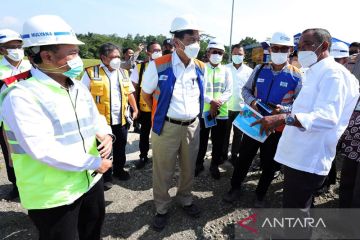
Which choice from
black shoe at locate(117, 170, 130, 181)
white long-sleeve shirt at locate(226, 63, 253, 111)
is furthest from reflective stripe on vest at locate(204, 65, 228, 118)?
black shoe at locate(117, 170, 130, 181)

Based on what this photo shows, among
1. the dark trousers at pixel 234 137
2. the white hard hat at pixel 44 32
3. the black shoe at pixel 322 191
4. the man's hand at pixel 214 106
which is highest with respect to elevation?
the white hard hat at pixel 44 32

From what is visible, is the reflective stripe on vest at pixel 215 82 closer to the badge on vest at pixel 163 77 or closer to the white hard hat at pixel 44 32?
the badge on vest at pixel 163 77

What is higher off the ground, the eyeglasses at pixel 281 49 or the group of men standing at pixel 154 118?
the eyeglasses at pixel 281 49

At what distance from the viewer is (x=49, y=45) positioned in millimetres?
1847

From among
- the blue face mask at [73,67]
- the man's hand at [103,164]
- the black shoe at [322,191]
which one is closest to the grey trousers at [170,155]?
the man's hand at [103,164]

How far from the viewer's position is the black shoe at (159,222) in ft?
10.6

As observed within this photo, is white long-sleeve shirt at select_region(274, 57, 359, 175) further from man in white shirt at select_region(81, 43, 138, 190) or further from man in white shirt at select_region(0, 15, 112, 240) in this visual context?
man in white shirt at select_region(81, 43, 138, 190)

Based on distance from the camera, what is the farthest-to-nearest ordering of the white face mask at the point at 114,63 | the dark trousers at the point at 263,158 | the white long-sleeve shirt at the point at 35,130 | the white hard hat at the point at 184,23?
1. the white face mask at the point at 114,63
2. the dark trousers at the point at 263,158
3. the white hard hat at the point at 184,23
4. the white long-sleeve shirt at the point at 35,130

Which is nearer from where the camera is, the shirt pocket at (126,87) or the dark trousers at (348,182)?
the dark trousers at (348,182)

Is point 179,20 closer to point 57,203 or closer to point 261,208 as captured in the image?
point 57,203

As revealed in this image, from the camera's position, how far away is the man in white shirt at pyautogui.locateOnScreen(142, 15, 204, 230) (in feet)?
10.2

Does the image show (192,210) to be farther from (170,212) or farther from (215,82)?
(215,82)

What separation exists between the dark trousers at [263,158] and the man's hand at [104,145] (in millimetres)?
2063

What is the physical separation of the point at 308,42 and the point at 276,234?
2025mm
